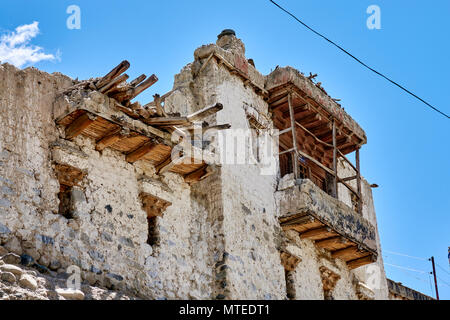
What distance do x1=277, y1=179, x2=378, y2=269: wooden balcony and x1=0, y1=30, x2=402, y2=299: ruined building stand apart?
1.0 inches

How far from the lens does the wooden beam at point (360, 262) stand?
15711 mm

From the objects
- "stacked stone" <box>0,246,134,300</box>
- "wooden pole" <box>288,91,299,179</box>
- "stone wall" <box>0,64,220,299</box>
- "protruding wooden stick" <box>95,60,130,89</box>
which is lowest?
"stacked stone" <box>0,246,134,300</box>

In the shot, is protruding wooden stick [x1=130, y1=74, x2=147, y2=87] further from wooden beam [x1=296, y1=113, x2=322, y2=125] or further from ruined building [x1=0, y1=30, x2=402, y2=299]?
wooden beam [x1=296, y1=113, x2=322, y2=125]

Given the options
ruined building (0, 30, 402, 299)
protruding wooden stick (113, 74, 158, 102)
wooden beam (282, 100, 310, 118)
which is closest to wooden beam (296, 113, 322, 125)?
ruined building (0, 30, 402, 299)

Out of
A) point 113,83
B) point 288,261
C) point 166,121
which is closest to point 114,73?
point 113,83

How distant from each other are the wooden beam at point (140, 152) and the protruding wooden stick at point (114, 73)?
1.16 metres

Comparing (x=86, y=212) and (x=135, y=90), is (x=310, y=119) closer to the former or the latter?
(x=135, y=90)

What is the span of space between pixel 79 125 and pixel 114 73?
84cm

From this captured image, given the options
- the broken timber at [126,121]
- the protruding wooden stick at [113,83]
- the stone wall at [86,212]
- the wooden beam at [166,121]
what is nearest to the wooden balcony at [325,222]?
the stone wall at [86,212]

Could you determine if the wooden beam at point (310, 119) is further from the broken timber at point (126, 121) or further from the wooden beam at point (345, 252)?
the broken timber at point (126, 121)

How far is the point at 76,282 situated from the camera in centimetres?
979

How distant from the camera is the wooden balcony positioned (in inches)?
548

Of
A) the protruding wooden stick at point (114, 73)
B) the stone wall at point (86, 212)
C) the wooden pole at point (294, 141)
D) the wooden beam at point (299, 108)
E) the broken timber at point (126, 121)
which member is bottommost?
the stone wall at point (86, 212)

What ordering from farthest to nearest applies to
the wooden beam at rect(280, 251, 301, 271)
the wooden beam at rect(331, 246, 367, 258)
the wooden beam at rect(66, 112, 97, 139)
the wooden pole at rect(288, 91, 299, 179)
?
the wooden beam at rect(331, 246, 367, 258) → the wooden pole at rect(288, 91, 299, 179) → the wooden beam at rect(280, 251, 301, 271) → the wooden beam at rect(66, 112, 97, 139)
